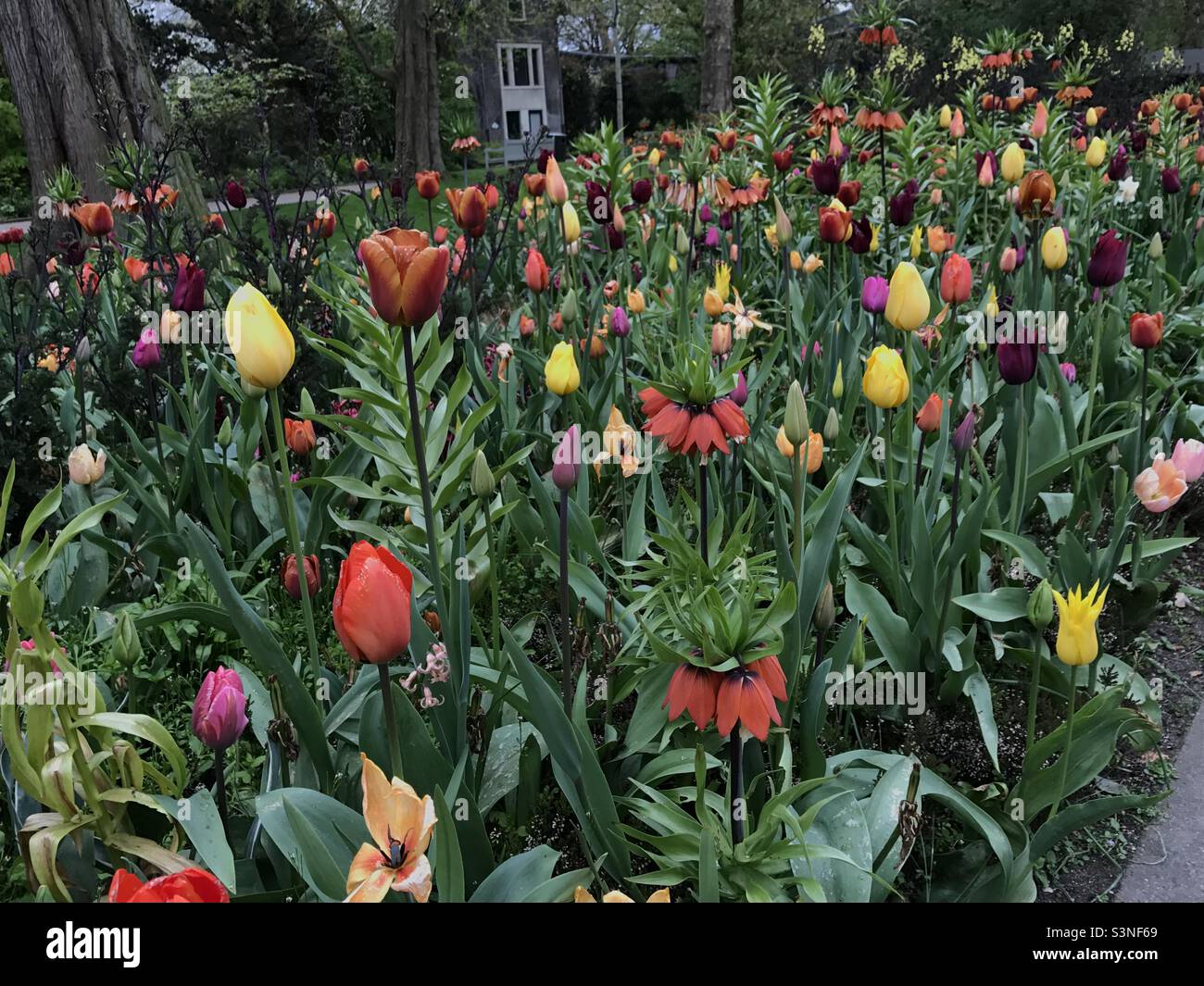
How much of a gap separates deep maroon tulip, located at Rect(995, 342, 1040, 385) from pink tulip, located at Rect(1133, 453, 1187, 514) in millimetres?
317

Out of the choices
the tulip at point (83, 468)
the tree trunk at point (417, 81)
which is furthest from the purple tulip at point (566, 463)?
the tree trunk at point (417, 81)

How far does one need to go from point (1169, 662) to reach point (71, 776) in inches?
98.5

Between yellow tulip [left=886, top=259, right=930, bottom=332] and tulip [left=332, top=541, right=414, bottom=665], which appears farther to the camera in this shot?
yellow tulip [left=886, top=259, right=930, bottom=332]

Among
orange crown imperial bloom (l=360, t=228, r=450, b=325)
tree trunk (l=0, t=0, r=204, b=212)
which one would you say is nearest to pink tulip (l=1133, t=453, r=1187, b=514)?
orange crown imperial bloom (l=360, t=228, r=450, b=325)

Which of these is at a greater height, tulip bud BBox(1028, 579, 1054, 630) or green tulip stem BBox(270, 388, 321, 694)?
green tulip stem BBox(270, 388, 321, 694)

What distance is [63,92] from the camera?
19.1 feet

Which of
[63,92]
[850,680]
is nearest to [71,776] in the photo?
[850,680]

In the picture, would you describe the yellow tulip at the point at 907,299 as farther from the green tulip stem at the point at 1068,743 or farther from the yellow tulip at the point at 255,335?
the yellow tulip at the point at 255,335

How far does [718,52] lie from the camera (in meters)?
13.2

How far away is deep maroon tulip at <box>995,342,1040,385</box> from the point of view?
82.0 inches

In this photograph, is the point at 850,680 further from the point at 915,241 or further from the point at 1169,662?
the point at 915,241

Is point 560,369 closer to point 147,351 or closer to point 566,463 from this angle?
point 566,463

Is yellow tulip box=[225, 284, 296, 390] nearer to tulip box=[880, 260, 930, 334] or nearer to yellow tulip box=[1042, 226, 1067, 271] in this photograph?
tulip box=[880, 260, 930, 334]
